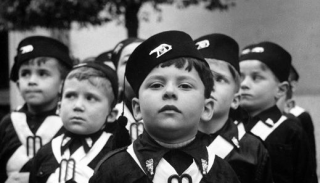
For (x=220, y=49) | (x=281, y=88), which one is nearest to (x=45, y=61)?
(x=220, y=49)

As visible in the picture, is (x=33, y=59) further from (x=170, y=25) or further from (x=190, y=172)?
(x=170, y=25)

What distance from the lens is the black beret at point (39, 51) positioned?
5.73 meters

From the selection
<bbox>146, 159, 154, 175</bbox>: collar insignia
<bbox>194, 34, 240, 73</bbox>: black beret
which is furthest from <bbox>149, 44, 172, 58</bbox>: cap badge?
<bbox>194, 34, 240, 73</bbox>: black beret

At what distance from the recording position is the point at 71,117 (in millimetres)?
4758

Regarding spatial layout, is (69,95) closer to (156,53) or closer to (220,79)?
(220,79)

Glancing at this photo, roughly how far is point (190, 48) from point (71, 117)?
4.65 ft

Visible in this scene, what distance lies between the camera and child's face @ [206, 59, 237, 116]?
15.6 feet

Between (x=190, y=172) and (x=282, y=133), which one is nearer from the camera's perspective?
(x=190, y=172)

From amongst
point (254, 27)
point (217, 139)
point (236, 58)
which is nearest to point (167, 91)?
point (217, 139)

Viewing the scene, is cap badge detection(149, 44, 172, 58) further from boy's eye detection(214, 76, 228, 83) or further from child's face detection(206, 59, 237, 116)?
boy's eye detection(214, 76, 228, 83)

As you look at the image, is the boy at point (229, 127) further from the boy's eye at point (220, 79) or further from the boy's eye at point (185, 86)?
the boy's eye at point (185, 86)

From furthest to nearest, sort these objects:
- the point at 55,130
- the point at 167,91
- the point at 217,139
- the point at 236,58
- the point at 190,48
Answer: the point at 55,130
the point at 236,58
the point at 217,139
the point at 190,48
the point at 167,91

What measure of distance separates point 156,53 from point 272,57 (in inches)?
103

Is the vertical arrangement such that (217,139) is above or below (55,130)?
above
